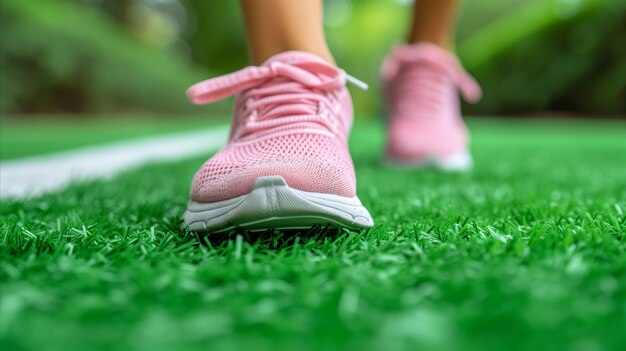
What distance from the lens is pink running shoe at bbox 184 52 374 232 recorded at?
621 mm

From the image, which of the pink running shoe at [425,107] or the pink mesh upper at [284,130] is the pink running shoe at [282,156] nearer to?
the pink mesh upper at [284,130]

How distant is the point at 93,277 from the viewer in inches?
18.8

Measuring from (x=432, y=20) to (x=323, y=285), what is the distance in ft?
4.43

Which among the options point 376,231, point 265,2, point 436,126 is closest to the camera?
point 376,231

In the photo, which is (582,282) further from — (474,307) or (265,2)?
(265,2)

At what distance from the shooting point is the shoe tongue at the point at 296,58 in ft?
2.65

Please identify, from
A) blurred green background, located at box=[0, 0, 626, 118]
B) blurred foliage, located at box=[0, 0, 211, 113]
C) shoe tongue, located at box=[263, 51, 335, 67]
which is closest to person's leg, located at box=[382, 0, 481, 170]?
shoe tongue, located at box=[263, 51, 335, 67]

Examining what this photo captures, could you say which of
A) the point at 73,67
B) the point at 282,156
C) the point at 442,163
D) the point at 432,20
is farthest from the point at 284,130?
the point at 73,67

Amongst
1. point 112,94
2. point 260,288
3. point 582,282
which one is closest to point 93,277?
point 260,288

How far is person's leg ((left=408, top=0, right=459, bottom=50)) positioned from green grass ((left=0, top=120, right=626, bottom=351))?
3.16ft

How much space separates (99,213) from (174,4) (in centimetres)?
1300

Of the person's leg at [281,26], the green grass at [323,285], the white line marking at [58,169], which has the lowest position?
the white line marking at [58,169]

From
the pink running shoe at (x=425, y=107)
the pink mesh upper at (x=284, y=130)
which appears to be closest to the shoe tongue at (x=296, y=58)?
the pink mesh upper at (x=284, y=130)

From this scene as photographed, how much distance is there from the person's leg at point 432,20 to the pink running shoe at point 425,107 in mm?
27
